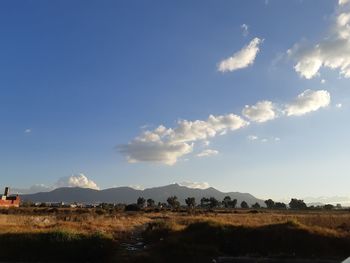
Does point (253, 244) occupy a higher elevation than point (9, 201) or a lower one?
lower

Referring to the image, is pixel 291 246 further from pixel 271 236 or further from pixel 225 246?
pixel 225 246

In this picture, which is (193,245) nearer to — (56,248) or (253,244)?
(253,244)

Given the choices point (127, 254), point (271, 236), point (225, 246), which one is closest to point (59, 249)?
point (127, 254)

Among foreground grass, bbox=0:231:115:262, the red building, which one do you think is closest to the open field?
foreground grass, bbox=0:231:115:262

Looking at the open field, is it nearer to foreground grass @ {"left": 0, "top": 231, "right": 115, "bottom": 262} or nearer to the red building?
foreground grass @ {"left": 0, "top": 231, "right": 115, "bottom": 262}

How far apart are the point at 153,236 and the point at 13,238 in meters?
8.98

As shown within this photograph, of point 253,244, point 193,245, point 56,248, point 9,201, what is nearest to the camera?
point 56,248

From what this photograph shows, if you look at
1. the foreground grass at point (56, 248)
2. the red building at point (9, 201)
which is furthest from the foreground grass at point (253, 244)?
the red building at point (9, 201)

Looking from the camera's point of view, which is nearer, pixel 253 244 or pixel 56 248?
pixel 56 248

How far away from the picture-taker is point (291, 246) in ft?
73.5

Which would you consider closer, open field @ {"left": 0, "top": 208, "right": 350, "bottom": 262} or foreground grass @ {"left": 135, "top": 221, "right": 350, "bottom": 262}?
open field @ {"left": 0, "top": 208, "right": 350, "bottom": 262}

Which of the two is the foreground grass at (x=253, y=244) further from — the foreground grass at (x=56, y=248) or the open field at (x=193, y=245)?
the foreground grass at (x=56, y=248)

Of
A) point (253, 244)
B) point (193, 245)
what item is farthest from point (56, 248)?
point (253, 244)

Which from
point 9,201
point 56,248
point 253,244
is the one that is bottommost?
point 56,248
